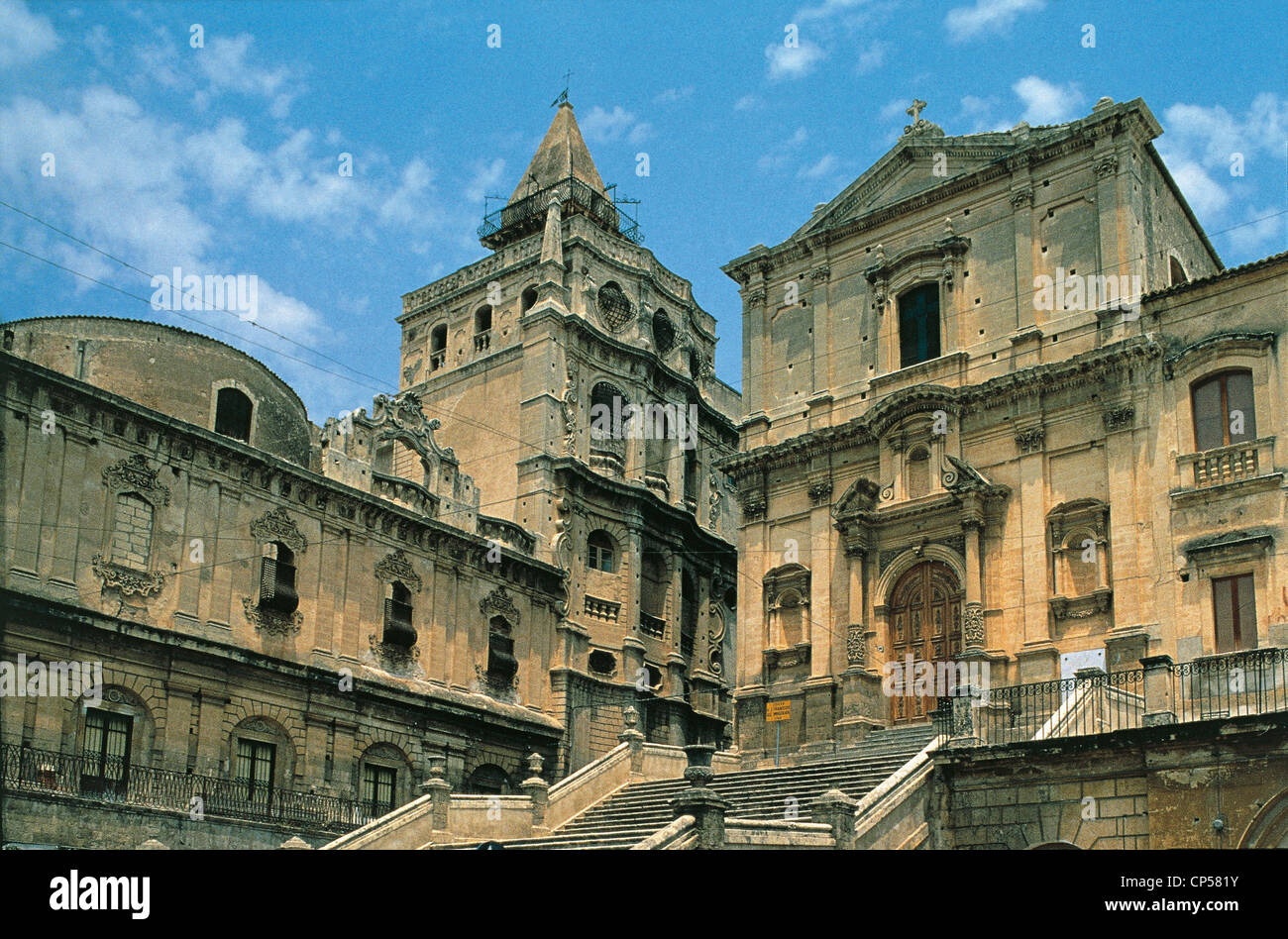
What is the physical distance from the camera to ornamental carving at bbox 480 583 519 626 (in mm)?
37594

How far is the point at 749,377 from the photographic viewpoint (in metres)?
36.7

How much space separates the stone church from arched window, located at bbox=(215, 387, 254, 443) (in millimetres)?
117

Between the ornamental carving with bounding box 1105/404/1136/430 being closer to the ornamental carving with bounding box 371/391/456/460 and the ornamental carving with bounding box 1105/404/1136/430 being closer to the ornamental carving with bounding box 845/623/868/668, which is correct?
the ornamental carving with bounding box 845/623/868/668

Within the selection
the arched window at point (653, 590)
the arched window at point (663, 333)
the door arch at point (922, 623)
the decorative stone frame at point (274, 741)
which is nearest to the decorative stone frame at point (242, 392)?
the decorative stone frame at point (274, 741)

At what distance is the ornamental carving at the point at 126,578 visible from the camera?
91.9ft

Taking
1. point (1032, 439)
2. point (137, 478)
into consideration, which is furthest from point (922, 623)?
point (137, 478)

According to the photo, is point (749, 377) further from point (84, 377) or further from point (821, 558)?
point (84, 377)

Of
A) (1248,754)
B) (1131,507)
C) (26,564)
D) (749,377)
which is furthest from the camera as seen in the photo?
(749,377)

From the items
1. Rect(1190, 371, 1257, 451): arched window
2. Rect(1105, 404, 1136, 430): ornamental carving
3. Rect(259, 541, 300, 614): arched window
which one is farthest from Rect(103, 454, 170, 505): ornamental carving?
Rect(1190, 371, 1257, 451): arched window

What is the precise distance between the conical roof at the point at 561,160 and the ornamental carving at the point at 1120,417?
82.3 ft

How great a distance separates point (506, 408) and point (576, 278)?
4.90 meters

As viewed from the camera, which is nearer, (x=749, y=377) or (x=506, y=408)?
(x=749, y=377)

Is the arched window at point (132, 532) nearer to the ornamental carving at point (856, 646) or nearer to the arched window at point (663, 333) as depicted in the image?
the ornamental carving at point (856, 646)
